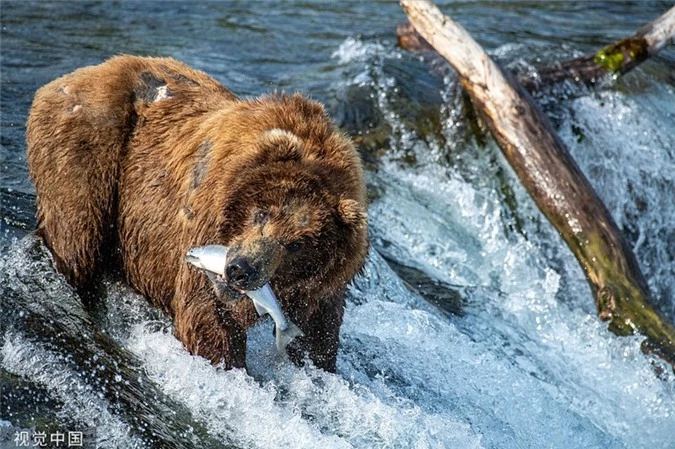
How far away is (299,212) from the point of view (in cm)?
440

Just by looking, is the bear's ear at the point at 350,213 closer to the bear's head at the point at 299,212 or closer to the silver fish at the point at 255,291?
the bear's head at the point at 299,212

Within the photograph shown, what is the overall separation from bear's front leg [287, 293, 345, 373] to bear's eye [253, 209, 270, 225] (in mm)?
550

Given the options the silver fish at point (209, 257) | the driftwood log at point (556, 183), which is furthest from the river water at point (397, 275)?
the silver fish at point (209, 257)

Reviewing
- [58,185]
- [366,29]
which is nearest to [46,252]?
[58,185]

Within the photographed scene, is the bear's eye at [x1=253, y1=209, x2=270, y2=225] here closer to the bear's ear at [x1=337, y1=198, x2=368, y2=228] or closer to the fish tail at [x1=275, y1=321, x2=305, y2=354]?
the bear's ear at [x1=337, y1=198, x2=368, y2=228]

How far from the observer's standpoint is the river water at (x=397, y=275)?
15.6 feet

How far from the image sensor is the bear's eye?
439cm

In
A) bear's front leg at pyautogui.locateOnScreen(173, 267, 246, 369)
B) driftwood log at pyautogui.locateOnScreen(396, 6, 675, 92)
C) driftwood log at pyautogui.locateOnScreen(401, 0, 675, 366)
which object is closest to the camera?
bear's front leg at pyautogui.locateOnScreen(173, 267, 246, 369)

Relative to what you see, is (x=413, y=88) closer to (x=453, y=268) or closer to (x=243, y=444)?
(x=453, y=268)

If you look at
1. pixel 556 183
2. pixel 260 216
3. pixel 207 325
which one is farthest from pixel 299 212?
pixel 556 183

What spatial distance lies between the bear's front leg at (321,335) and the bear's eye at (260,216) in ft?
1.80

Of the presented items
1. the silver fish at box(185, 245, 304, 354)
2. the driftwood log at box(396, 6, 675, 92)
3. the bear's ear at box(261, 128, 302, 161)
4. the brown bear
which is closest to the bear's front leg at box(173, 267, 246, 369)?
the brown bear

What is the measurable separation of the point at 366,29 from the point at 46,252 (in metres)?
6.13

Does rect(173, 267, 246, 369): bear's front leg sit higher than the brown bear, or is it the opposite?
the brown bear
